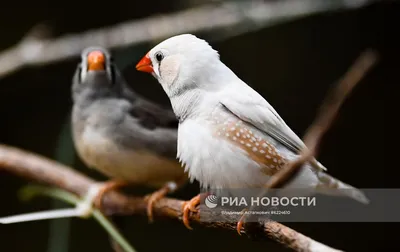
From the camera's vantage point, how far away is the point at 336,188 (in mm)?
538

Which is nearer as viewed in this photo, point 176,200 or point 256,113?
point 256,113

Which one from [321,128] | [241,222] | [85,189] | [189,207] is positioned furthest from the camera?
[85,189]

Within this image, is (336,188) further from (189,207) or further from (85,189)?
(85,189)

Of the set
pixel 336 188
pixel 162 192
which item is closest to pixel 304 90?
pixel 336 188

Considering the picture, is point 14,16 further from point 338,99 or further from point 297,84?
point 338,99

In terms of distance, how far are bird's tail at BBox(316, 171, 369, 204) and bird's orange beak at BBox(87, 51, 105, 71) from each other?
358 millimetres

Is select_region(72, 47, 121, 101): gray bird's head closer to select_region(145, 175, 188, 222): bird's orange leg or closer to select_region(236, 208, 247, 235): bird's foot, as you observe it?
select_region(145, 175, 188, 222): bird's orange leg

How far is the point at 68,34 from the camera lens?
45.0 inches

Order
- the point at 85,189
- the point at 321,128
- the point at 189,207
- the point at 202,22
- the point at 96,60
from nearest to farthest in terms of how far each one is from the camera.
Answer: the point at 321,128, the point at 189,207, the point at 96,60, the point at 202,22, the point at 85,189

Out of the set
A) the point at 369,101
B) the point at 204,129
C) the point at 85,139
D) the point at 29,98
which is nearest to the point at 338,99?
the point at 204,129

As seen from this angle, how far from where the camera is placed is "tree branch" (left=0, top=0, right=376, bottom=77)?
81 cm

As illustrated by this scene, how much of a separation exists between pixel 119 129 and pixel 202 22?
227mm

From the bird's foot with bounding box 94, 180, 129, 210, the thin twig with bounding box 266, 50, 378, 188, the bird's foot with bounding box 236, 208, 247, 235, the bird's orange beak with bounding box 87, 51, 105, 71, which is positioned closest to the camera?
the thin twig with bounding box 266, 50, 378, 188

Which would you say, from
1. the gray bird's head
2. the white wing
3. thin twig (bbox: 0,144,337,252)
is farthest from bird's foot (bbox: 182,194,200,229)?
the gray bird's head
